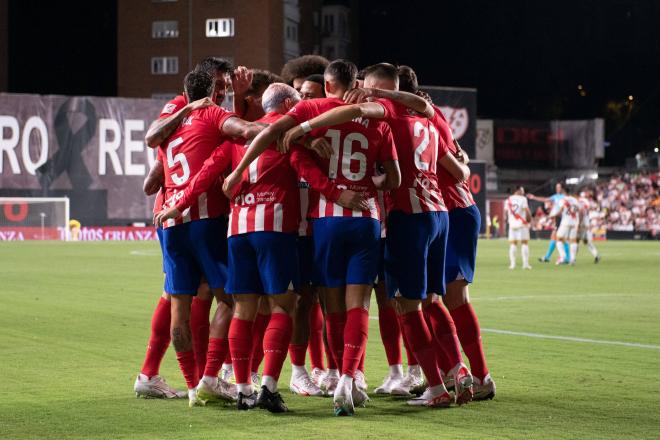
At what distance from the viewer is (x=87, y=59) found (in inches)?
3524

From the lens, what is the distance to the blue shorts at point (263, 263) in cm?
728

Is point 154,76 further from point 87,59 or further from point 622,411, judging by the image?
point 622,411

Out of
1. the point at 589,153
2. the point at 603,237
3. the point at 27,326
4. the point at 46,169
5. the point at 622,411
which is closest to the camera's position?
the point at 622,411

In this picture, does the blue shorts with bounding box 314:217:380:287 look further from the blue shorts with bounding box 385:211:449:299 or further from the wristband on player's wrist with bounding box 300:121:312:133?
the wristband on player's wrist with bounding box 300:121:312:133

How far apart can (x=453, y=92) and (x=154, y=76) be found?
136 ft

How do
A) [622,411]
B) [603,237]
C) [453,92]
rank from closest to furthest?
1. [622,411]
2. [453,92]
3. [603,237]

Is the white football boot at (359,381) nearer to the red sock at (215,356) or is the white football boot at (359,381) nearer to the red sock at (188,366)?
the red sock at (215,356)

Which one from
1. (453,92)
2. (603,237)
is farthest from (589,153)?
(453,92)

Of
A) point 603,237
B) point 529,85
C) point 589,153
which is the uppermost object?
point 529,85

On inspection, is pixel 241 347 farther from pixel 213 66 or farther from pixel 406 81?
pixel 406 81

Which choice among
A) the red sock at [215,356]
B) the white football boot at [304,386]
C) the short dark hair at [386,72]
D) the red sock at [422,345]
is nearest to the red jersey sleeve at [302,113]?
the short dark hair at [386,72]

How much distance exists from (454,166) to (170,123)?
1.98m

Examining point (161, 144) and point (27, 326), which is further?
point (27, 326)

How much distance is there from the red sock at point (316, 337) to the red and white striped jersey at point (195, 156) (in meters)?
1.33
